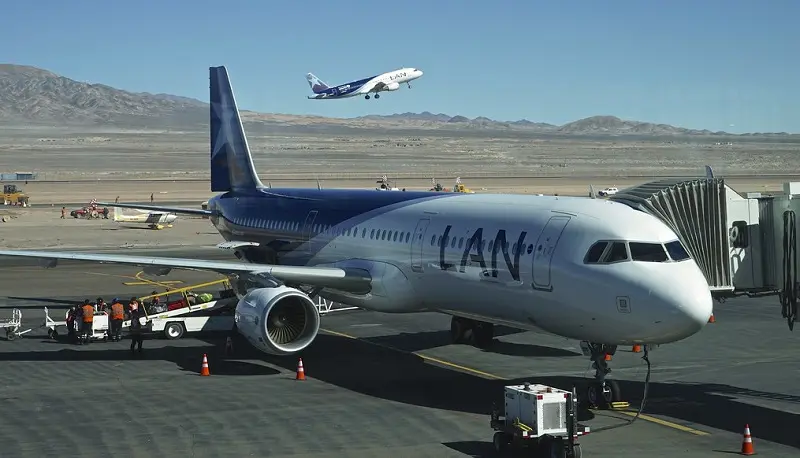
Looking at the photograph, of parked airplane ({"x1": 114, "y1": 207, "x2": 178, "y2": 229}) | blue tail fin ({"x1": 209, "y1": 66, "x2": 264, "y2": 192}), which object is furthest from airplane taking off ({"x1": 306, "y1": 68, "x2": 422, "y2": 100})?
blue tail fin ({"x1": 209, "y1": 66, "x2": 264, "y2": 192})

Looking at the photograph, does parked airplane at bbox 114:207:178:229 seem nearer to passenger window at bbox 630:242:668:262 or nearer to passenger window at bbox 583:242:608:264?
passenger window at bbox 583:242:608:264

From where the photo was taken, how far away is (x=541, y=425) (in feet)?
61.7

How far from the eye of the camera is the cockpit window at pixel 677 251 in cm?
2200

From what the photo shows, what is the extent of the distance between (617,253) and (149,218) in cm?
6765

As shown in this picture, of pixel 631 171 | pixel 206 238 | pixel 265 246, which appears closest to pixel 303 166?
pixel 631 171

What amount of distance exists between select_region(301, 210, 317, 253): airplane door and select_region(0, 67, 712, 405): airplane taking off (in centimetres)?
6

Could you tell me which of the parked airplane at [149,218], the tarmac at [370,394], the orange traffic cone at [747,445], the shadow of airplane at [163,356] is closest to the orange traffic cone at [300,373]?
the tarmac at [370,394]

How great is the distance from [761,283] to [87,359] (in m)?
18.0

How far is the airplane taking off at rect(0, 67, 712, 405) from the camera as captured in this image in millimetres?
21656

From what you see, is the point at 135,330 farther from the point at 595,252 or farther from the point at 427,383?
the point at 595,252

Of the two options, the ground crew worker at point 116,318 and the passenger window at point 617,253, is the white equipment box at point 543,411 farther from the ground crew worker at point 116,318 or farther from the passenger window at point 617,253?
the ground crew worker at point 116,318

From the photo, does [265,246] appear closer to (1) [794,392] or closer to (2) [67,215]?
(1) [794,392]

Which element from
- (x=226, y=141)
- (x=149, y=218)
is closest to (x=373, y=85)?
(x=149, y=218)

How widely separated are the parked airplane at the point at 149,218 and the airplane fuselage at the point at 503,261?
4996 cm
